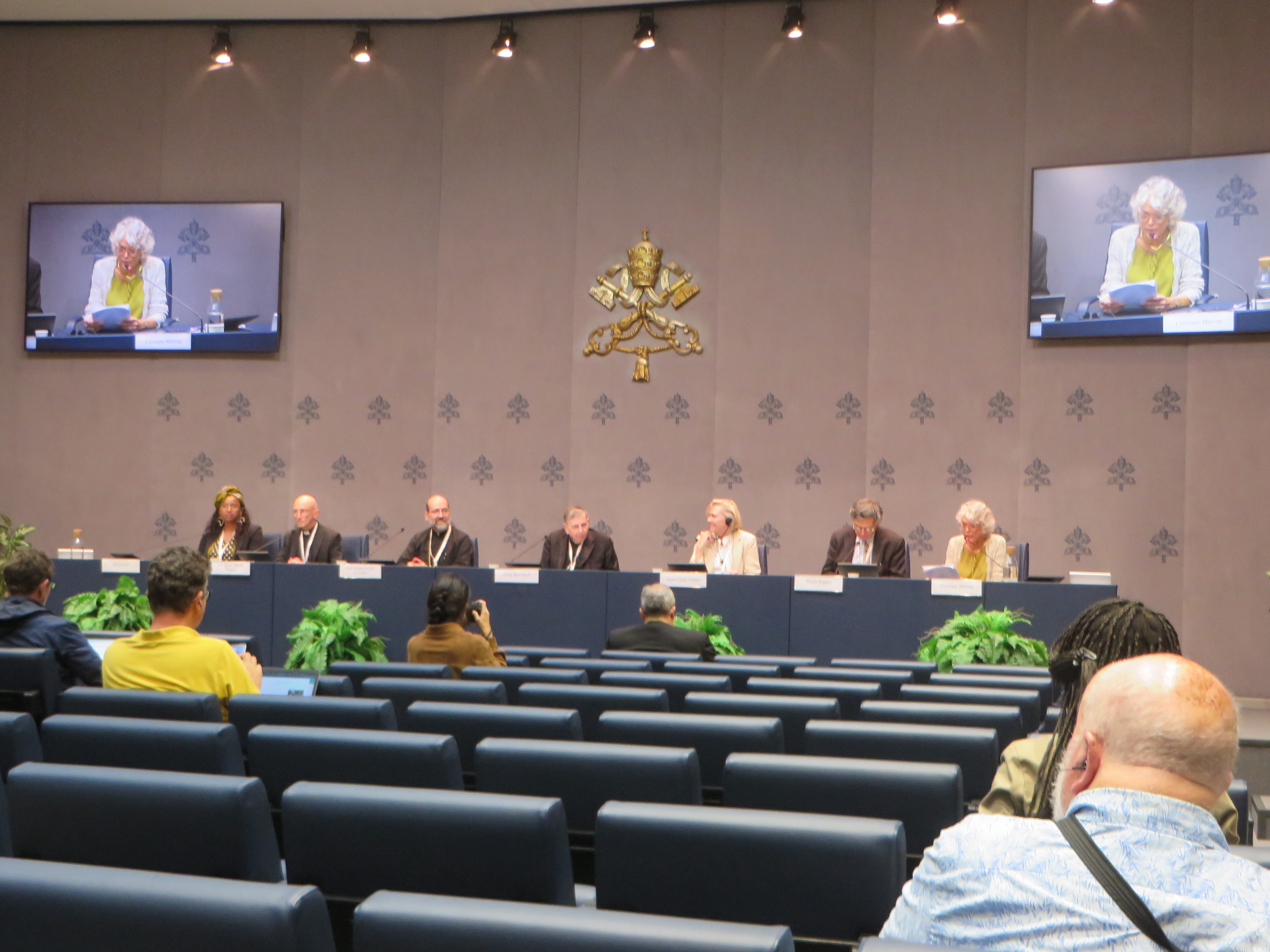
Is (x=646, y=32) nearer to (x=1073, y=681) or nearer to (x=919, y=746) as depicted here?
(x=919, y=746)

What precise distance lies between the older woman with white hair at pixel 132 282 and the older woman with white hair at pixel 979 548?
6.58 meters

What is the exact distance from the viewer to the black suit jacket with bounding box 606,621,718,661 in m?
4.97

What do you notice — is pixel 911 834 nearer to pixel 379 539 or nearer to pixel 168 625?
pixel 168 625

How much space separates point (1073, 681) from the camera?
197 centimetres

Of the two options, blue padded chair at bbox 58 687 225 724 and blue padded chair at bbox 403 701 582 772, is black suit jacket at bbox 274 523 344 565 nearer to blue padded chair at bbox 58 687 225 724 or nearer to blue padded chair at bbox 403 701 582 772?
blue padded chair at bbox 58 687 225 724

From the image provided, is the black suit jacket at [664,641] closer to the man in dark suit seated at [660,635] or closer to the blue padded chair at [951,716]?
the man in dark suit seated at [660,635]

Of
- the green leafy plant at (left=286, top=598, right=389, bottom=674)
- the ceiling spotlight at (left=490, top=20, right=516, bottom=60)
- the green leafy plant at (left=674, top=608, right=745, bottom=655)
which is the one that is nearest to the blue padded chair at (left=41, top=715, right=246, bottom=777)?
the green leafy plant at (left=286, top=598, right=389, bottom=674)

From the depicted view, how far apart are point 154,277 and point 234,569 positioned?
12.9ft

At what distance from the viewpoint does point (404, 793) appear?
5.52 ft

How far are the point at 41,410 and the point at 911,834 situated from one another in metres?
9.63

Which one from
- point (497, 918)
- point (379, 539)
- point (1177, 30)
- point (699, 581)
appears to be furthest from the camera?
point (379, 539)

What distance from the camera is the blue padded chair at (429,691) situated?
3123mm

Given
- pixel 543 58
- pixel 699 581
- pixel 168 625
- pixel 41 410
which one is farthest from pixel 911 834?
pixel 41 410

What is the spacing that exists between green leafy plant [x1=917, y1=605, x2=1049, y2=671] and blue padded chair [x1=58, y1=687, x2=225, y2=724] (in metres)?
3.45
